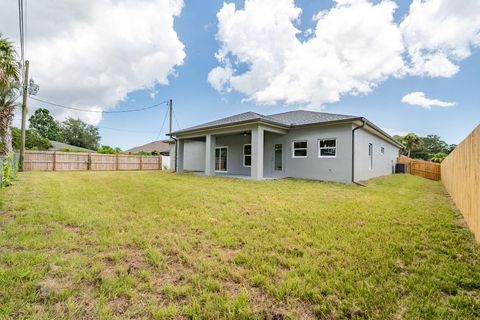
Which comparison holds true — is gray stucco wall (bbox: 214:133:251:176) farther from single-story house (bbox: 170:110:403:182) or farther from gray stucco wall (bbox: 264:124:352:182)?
gray stucco wall (bbox: 264:124:352:182)

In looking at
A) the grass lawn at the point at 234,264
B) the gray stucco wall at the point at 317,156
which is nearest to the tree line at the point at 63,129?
the gray stucco wall at the point at 317,156

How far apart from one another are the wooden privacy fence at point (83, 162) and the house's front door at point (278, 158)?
13.3 meters

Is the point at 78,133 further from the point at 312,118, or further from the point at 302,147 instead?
the point at 312,118

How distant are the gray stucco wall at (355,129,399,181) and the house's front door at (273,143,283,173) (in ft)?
12.9

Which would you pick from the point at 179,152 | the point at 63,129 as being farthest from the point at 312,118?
the point at 63,129

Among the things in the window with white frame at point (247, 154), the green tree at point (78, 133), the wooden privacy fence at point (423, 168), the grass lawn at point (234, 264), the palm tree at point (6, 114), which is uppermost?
the green tree at point (78, 133)

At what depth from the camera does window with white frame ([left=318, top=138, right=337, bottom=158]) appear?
1091 cm

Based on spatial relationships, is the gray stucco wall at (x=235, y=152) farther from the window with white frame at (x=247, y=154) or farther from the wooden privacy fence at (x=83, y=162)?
the wooden privacy fence at (x=83, y=162)

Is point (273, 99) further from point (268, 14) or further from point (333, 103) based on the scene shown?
point (268, 14)

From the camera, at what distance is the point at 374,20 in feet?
31.4

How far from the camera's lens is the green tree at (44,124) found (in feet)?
131

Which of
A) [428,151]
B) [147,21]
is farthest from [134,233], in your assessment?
[428,151]

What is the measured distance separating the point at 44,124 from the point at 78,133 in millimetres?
5267

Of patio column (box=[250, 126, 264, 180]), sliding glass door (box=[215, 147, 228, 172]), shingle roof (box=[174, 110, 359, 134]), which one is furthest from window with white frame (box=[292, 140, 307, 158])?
sliding glass door (box=[215, 147, 228, 172])
